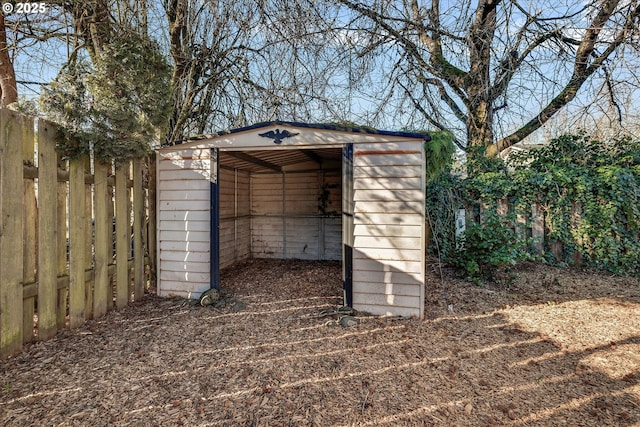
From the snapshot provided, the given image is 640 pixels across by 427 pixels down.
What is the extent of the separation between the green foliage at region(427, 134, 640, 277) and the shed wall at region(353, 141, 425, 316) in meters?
1.70

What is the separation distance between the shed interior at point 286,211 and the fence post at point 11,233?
165 inches

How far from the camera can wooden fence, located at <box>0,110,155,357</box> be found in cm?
257

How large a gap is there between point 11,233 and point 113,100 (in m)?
1.47

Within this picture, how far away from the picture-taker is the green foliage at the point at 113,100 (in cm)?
293

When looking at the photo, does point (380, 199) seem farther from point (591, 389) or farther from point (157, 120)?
point (157, 120)

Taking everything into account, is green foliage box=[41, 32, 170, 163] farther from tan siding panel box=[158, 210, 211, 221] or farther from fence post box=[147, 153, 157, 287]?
tan siding panel box=[158, 210, 211, 221]

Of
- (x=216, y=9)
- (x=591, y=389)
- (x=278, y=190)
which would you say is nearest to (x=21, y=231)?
(x=216, y=9)

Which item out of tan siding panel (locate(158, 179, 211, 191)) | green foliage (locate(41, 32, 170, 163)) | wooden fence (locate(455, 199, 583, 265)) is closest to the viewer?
green foliage (locate(41, 32, 170, 163))

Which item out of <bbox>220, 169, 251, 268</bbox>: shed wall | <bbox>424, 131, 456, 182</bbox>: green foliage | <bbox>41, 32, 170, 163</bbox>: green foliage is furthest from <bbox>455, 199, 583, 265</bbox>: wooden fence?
<bbox>41, 32, 170, 163</bbox>: green foliage

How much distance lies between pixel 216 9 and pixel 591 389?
18.0ft

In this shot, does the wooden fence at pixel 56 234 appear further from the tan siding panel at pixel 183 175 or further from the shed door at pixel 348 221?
the shed door at pixel 348 221

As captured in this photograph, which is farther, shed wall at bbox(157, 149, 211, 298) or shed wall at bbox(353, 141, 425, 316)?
shed wall at bbox(157, 149, 211, 298)

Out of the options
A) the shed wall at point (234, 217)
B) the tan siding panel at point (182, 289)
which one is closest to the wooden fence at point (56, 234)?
the tan siding panel at point (182, 289)

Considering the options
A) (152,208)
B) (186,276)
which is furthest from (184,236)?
(152,208)
